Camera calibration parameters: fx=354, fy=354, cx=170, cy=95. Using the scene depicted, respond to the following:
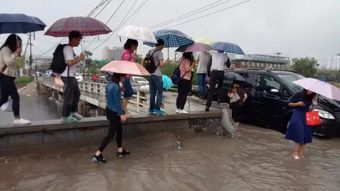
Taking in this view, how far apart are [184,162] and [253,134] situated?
322cm

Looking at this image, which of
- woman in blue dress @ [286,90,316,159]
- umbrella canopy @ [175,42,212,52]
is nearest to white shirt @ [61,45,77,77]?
umbrella canopy @ [175,42,212,52]

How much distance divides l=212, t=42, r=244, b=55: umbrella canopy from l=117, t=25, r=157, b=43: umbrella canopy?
7.61 ft

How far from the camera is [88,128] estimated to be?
22.7ft

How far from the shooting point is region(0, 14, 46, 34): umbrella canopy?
19.5 feet

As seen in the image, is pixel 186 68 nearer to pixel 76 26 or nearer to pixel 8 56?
pixel 76 26

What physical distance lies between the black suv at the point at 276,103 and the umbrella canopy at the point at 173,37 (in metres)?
2.62

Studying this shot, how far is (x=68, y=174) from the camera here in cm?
544

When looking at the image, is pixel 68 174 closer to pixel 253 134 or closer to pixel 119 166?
pixel 119 166

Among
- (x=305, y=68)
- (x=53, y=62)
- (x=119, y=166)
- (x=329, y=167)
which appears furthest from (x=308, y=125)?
(x=305, y=68)

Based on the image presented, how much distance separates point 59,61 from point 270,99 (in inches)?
220

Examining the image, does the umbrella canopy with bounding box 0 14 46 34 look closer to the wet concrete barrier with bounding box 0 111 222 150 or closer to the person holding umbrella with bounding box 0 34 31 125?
the person holding umbrella with bounding box 0 34 31 125

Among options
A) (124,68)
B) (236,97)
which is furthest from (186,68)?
(124,68)

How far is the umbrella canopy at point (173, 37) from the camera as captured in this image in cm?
821

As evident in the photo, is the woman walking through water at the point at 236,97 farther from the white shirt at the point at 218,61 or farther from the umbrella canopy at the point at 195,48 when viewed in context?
the umbrella canopy at the point at 195,48
